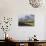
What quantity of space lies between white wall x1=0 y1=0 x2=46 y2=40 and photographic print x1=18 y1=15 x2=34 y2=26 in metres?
0.10

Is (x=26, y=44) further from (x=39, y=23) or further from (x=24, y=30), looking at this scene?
(x=39, y=23)

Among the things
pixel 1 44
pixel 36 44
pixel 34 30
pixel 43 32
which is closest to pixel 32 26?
pixel 34 30

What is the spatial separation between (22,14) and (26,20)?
22 centimetres

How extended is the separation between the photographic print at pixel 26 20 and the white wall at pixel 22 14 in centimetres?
10

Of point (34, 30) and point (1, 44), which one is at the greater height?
point (34, 30)

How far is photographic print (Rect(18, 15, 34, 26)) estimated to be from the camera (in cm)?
397

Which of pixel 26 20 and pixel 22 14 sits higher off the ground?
pixel 22 14

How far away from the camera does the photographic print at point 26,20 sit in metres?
3.97

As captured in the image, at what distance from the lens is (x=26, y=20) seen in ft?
13.1

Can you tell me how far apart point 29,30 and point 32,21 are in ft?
0.99

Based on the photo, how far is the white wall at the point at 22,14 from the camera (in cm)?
391

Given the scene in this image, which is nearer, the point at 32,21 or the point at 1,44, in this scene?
the point at 1,44

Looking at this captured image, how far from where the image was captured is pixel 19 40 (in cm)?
385

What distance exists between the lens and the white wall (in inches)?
154
